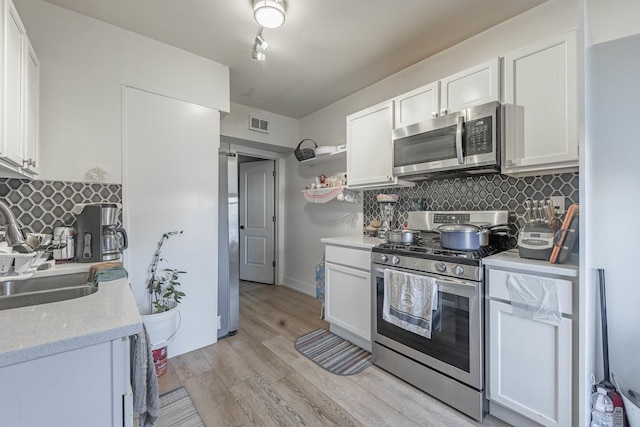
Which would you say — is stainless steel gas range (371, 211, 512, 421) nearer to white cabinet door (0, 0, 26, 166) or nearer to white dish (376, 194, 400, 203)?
white dish (376, 194, 400, 203)

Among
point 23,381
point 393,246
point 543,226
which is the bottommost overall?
point 23,381

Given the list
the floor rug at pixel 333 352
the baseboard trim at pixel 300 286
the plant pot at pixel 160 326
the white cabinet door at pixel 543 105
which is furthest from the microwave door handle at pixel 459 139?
the baseboard trim at pixel 300 286

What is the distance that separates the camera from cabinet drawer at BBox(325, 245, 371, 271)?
230 cm

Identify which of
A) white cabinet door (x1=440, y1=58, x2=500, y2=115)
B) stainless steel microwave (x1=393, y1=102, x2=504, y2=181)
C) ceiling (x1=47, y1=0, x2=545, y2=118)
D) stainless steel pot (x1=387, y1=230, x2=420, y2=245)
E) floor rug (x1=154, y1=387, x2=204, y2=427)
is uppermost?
ceiling (x1=47, y1=0, x2=545, y2=118)

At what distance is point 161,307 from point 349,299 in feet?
5.09

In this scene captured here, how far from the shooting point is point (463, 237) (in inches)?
68.4

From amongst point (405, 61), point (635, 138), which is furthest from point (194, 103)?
point (635, 138)

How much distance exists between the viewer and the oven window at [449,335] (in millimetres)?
1646

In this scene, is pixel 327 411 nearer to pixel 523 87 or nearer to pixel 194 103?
pixel 523 87

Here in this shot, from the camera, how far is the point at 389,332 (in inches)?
80.8

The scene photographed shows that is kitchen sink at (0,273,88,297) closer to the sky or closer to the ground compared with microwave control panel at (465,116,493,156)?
closer to the ground

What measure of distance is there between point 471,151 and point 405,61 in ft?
4.28

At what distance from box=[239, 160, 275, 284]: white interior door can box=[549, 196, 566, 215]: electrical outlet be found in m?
3.56

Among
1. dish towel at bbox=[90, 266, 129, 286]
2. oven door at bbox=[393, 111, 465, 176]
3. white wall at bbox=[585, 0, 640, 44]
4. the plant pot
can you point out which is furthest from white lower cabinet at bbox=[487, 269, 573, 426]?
the plant pot
